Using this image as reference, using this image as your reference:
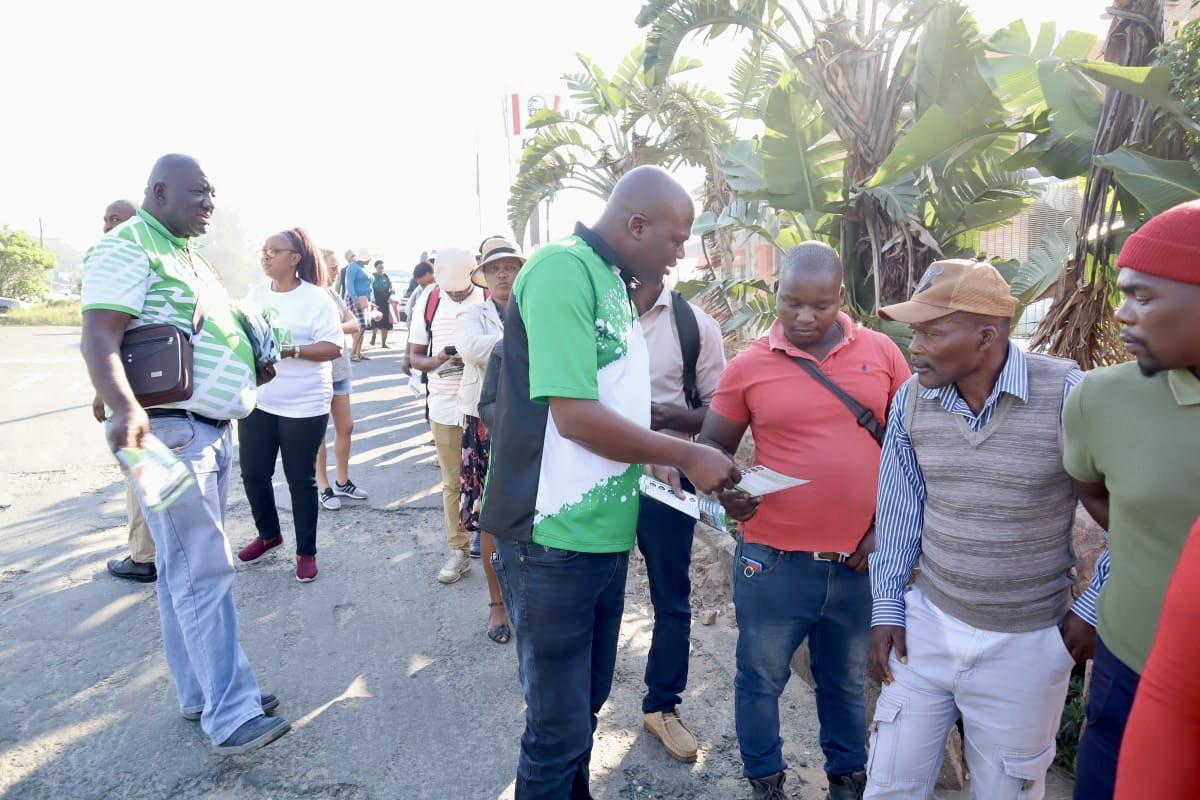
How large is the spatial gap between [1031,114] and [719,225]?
2.28 m

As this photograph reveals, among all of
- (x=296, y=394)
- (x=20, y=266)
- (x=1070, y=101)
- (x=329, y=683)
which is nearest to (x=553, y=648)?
(x=329, y=683)

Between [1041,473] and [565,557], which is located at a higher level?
[1041,473]

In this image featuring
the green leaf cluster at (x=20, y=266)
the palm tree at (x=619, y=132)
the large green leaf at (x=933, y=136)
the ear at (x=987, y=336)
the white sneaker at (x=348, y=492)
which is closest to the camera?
the ear at (x=987, y=336)

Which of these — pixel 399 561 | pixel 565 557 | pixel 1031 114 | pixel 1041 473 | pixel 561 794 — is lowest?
pixel 399 561

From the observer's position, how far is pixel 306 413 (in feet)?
15.0

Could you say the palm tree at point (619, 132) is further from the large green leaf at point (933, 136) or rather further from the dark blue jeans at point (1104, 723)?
the dark blue jeans at point (1104, 723)

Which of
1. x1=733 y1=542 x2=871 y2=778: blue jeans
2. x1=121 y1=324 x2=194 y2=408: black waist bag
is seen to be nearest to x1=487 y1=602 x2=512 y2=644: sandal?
x1=733 y1=542 x2=871 y2=778: blue jeans

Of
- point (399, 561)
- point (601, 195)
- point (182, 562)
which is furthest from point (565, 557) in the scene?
point (601, 195)

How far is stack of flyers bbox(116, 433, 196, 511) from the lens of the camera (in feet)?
7.91

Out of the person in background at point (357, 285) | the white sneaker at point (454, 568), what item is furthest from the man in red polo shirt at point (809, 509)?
the person in background at point (357, 285)

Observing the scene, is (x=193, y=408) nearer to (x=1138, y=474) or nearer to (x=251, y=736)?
(x=251, y=736)

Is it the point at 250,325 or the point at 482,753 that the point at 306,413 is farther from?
the point at 482,753

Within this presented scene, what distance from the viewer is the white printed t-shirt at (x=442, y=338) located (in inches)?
185

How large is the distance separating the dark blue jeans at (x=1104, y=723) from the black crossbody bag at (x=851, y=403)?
0.95 m
